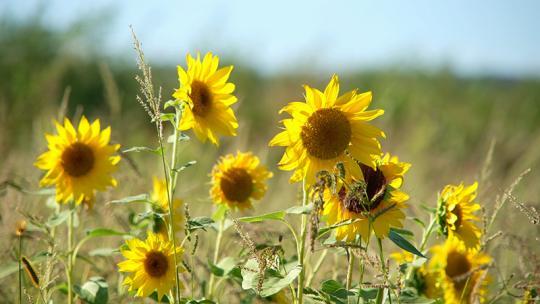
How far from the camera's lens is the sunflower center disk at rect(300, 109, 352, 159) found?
1458mm

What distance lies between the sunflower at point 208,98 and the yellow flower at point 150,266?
0.30 metres

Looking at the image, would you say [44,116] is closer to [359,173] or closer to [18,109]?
[18,109]

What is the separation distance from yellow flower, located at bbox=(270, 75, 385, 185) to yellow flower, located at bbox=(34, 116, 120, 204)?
620 mm

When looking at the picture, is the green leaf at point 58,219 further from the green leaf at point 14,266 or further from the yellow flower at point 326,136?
the yellow flower at point 326,136

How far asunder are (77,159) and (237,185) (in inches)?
19.2

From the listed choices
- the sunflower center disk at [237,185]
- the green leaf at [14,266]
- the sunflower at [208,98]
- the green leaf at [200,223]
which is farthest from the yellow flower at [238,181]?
the green leaf at [14,266]

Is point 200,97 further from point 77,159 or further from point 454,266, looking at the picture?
point 454,266

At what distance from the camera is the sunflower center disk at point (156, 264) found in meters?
1.57

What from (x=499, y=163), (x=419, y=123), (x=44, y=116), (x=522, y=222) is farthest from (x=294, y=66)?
(x=522, y=222)

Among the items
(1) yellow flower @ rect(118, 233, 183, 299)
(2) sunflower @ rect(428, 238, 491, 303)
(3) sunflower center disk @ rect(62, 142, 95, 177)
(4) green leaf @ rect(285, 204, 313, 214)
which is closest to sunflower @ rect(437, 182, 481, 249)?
(2) sunflower @ rect(428, 238, 491, 303)

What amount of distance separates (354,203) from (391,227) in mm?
152

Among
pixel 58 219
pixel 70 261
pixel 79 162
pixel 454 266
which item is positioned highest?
pixel 79 162

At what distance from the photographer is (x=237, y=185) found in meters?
1.93

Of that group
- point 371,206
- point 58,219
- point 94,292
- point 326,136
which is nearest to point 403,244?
point 371,206
